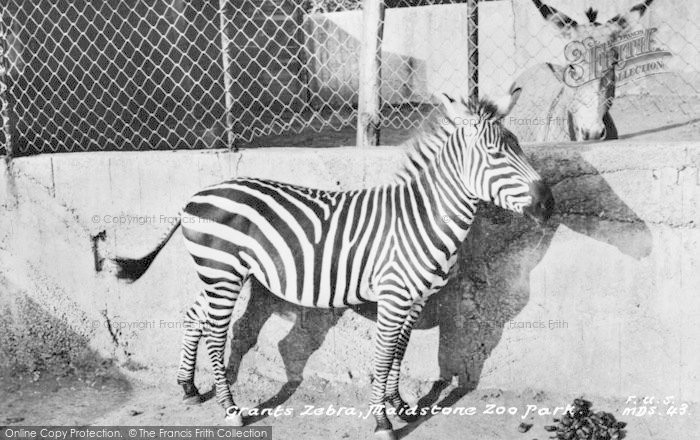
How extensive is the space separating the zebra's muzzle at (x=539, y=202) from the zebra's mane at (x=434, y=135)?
17.1 inches

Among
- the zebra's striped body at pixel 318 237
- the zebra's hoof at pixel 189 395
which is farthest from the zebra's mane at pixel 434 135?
the zebra's hoof at pixel 189 395

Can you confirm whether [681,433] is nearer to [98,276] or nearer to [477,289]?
[477,289]

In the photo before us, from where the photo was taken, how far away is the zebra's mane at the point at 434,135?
3908 millimetres

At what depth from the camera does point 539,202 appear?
371 cm

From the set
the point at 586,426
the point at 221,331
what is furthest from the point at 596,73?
the point at 221,331

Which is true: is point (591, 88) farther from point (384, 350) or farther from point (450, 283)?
Answer: point (384, 350)

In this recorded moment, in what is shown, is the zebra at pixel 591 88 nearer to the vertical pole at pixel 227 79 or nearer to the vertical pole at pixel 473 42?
the vertical pole at pixel 473 42

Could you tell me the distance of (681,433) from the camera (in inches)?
162

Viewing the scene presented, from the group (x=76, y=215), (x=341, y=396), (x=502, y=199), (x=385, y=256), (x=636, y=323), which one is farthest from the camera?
(x=76, y=215)

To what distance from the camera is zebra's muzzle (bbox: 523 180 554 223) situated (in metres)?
3.70

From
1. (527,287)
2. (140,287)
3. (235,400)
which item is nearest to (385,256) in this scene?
(527,287)

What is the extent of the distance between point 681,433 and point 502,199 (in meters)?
1.63

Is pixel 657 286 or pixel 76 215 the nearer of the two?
pixel 657 286

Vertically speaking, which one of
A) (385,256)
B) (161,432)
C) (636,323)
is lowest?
(161,432)
